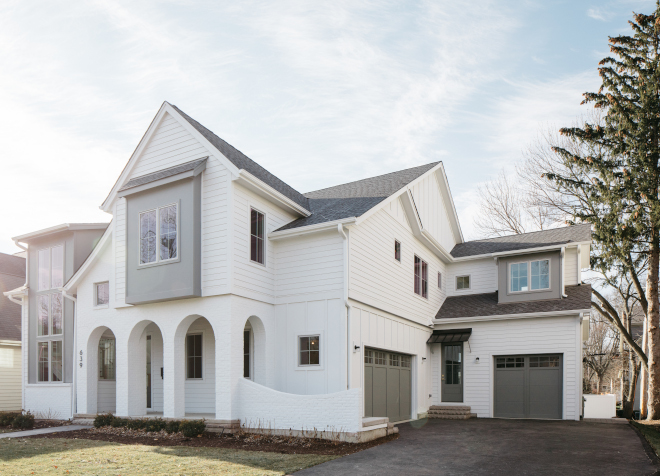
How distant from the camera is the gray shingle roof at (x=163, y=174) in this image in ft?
44.8

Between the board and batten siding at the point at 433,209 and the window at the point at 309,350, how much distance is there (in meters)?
7.02

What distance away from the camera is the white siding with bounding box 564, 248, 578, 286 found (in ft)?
64.6

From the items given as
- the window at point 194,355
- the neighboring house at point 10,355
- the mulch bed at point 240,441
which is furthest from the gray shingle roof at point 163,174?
the neighboring house at point 10,355

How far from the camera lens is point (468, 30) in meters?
13.0

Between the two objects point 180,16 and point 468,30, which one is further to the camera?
point 468,30

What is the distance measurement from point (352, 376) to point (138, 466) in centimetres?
573

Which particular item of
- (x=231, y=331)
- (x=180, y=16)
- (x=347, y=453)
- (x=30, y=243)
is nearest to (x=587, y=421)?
(x=347, y=453)

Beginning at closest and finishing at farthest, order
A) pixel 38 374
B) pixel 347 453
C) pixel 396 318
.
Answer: pixel 347 453, pixel 396 318, pixel 38 374

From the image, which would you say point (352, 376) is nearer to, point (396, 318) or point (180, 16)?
point (396, 318)

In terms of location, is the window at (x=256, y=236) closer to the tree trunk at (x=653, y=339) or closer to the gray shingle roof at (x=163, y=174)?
the gray shingle roof at (x=163, y=174)

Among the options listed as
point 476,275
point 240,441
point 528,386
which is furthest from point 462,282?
point 240,441

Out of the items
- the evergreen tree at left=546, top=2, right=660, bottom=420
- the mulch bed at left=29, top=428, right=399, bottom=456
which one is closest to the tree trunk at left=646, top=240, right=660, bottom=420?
the evergreen tree at left=546, top=2, right=660, bottom=420

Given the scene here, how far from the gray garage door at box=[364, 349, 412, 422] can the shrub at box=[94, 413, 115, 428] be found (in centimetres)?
662

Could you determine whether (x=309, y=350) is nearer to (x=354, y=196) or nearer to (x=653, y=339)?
(x=354, y=196)
